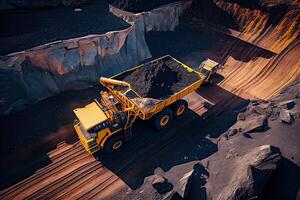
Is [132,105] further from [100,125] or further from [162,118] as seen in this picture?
[162,118]

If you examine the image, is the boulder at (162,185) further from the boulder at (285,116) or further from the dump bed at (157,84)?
the boulder at (285,116)

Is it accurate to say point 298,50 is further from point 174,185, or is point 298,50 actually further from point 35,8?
point 35,8

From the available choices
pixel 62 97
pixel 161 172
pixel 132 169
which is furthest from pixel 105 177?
pixel 62 97

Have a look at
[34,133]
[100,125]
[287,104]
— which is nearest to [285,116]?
[287,104]

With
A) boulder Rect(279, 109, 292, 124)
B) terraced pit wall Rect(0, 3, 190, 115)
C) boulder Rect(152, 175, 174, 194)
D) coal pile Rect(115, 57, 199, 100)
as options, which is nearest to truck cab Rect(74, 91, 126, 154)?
coal pile Rect(115, 57, 199, 100)

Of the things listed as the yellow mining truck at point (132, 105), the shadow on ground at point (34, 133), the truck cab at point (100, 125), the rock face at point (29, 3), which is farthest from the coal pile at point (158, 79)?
the rock face at point (29, 3)

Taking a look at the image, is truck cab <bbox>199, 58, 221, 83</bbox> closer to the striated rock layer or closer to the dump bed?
the striated rock layer

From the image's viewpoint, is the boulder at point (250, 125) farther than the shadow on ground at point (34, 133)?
Yes
